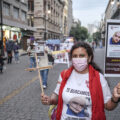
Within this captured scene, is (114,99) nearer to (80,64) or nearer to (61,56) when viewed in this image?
(80,64)

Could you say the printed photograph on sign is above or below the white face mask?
above

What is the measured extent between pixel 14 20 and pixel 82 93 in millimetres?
31610

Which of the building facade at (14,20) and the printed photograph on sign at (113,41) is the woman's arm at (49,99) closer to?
the printed photograph on sign at (113,41)

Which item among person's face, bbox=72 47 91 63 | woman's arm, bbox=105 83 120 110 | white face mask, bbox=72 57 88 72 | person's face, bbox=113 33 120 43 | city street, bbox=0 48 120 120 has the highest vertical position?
person's face, bbox=113 33 120 43

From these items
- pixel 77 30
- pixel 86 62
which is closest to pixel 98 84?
pixel 86 62

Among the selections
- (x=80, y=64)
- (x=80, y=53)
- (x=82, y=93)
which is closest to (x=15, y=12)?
→ (x=80, y=53)

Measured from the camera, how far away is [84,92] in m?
2.10

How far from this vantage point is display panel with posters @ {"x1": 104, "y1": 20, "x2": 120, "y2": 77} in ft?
14.6

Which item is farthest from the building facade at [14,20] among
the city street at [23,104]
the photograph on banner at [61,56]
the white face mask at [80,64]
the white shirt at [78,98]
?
the white shirt at [78,98]

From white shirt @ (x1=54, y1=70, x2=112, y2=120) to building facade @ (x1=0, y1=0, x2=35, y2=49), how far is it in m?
25.4

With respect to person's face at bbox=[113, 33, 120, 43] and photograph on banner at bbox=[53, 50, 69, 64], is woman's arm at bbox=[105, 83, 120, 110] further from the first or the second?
photograph on banner at bbox=[53, 50, 69, 64]

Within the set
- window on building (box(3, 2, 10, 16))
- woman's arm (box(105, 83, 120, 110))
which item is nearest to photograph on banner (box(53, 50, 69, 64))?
woman's arm (box(105, 83, 120, 110))

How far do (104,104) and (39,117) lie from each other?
9.23 ft

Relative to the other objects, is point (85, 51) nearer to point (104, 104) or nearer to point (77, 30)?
point (104, 104)
